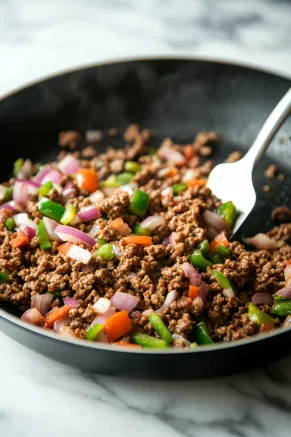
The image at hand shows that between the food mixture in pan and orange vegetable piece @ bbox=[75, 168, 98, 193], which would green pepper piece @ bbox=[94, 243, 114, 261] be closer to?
the food mixture in pan

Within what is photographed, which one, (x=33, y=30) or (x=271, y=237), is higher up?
(x=33, y=30)

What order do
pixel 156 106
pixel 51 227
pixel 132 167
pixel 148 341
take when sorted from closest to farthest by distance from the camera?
pixel 148 341 → pixel 51 227 → pixel 132 167 → pixel 156 106

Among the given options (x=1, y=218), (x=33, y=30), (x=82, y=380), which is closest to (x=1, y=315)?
(x=82, y=380)

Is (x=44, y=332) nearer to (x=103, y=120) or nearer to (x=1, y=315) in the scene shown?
(x=1, y=315)

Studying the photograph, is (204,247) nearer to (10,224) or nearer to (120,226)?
(120,226)

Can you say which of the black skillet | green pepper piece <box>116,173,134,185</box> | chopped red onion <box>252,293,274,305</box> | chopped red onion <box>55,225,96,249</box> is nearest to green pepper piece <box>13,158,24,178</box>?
the black skillet

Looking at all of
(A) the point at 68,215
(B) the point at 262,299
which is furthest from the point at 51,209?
(B) the point at 262,299

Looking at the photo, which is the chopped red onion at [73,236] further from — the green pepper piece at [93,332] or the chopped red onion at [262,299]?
the chopped red onion at [262,299]
